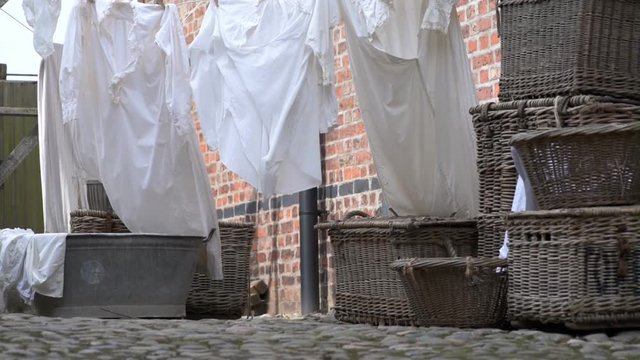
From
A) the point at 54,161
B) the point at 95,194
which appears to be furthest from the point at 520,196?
the point at 95,194

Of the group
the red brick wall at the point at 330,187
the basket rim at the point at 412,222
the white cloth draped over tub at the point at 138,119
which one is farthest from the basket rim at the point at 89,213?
the basket rim at the point at 412,222

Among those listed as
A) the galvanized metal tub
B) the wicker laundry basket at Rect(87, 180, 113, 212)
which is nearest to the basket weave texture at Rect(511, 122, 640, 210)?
the galvanized metal tub

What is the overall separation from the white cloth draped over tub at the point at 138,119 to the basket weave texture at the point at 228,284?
1.19ft

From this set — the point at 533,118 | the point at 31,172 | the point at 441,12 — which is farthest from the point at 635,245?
the point at 31,172

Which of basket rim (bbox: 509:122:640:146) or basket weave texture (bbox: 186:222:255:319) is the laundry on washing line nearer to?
basket weave texture (bbox: 186:222:255:319)

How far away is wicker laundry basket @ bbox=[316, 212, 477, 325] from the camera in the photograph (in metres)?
6.07

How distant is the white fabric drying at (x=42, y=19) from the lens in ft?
22.7

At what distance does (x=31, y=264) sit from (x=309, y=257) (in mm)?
2151

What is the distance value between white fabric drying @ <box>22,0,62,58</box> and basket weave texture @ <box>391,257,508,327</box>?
Answer: 7.88 ft

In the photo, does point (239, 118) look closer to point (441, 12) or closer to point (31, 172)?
point (441, 12)

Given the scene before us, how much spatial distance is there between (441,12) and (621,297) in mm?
1819

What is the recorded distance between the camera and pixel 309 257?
8.40m

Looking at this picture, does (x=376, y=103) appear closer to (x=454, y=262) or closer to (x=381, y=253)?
(x=381, y=253)

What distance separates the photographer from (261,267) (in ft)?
30.4
